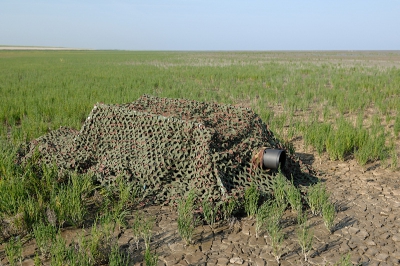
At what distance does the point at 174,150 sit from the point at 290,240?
1155 mm

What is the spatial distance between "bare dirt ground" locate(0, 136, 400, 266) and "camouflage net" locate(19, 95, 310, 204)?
0.28m

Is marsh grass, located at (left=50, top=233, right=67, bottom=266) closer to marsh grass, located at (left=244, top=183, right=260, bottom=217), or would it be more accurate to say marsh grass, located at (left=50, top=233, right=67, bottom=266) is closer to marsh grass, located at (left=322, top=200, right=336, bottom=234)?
marsh grass, located at (left=244, top=183, right=260, bottom=217)

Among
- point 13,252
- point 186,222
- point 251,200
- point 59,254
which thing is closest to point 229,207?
point 251,200

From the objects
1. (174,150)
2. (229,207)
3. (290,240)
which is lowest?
(290,240)

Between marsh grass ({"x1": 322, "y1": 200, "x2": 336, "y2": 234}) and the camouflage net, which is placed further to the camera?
the camouflage net

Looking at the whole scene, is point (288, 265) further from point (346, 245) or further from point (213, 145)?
point (213, 145)

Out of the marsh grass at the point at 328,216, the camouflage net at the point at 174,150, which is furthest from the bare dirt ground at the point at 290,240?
the camouflage net at the point at 174,150

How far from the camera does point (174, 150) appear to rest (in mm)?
3064

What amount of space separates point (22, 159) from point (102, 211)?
1268 mm

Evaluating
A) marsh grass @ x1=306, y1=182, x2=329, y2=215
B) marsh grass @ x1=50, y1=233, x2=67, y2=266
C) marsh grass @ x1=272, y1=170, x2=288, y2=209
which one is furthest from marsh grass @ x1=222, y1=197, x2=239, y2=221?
marsh grass @ x1=50, y1=233, x2=67, y2=266

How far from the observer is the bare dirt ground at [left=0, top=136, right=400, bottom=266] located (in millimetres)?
2275

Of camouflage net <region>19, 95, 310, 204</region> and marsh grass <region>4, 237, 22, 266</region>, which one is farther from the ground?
camouflage net <region>19, 95, 310, 204</region>

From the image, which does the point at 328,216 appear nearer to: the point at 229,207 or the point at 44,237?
the point at 229,207

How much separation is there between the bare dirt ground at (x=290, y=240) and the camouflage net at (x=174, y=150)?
281 mm
